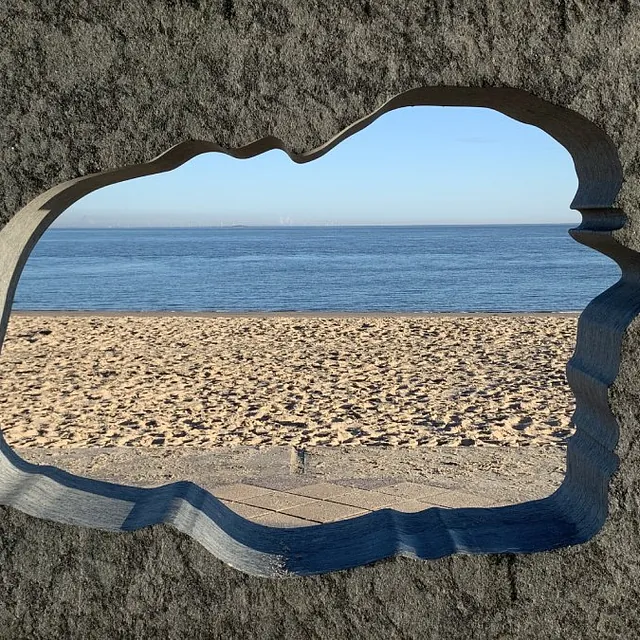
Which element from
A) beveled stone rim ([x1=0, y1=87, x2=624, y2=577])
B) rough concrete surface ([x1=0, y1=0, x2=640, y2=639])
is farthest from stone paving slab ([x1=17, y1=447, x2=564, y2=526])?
rough concrete surface ([x1=0, y1=0, x2=640, y2=639])

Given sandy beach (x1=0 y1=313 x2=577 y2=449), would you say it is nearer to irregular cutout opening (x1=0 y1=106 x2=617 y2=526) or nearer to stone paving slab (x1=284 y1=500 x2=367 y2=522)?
irregular cutout opening (x1=0 y1=106 x2=617 y2=526)

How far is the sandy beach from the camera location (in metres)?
7.70

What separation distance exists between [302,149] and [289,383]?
25.7ft

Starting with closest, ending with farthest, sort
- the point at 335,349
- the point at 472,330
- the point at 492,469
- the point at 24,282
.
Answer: the point at 492,469
the point at 335,349
the point at 472,330
the point at 24,282

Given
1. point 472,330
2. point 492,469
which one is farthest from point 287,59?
point 472,330

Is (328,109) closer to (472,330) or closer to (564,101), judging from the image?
(564,101)

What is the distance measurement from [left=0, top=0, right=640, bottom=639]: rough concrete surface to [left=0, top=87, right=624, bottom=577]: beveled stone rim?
0.02m

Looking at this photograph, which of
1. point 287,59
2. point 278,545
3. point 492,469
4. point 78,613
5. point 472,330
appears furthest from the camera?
point 472,330

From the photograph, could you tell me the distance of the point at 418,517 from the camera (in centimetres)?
280

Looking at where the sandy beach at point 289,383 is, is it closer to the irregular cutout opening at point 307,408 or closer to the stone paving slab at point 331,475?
the irregular cutout opening at point 307,408

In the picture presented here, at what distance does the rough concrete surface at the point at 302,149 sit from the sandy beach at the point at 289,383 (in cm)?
480

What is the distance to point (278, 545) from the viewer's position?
8.65ft

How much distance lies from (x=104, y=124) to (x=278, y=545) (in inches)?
53.7

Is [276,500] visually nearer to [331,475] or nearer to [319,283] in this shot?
[331,475]
